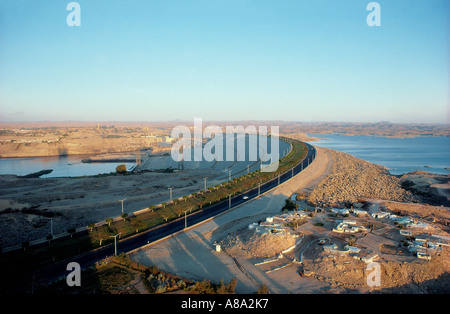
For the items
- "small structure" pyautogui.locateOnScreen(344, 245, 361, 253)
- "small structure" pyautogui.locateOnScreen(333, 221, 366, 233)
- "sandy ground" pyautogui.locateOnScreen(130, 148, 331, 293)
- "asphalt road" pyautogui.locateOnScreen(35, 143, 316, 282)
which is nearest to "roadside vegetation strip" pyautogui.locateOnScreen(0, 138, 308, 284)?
"asphalt road" pyautogui.locateOnScreen(35, 143, 316, 282)

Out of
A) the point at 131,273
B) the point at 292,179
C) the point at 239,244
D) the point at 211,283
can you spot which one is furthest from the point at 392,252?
the point at 292,179

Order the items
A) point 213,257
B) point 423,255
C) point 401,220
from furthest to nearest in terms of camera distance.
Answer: point 401,220 < point 213,257 < point 423,255

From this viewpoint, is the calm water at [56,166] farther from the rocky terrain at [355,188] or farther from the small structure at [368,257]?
the small structure at [368,257]

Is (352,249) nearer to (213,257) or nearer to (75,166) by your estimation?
(213,257)

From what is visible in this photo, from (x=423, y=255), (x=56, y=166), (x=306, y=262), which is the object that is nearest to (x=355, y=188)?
(x=423, y=255)

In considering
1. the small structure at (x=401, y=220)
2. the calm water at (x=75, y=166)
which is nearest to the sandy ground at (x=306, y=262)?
the small structure at (x=401, y=220)

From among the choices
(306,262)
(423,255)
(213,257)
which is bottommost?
(213,257)

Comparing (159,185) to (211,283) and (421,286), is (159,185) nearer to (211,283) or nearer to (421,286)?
Answer: (211,283)
